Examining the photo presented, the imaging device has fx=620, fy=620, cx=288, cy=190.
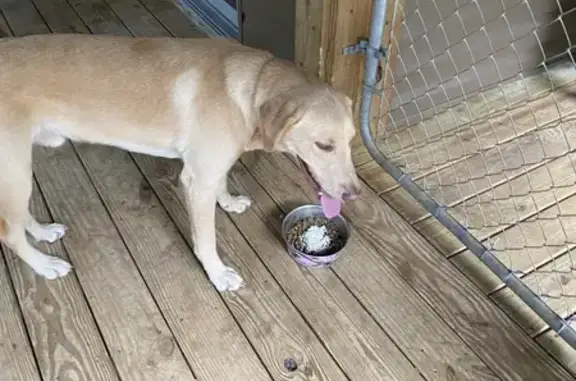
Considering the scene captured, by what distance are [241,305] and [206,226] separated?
1.02 feet

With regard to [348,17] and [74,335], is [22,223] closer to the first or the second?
[74,335]

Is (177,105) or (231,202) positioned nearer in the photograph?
(177,105)

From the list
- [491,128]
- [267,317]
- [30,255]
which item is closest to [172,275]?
[267,317]

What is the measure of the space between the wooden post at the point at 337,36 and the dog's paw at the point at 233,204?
616 mm

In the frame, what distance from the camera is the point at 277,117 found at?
72.9 inches

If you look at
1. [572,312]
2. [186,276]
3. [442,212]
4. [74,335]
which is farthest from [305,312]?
[572,312]

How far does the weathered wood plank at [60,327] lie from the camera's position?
2.00m

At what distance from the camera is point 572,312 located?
2.20m

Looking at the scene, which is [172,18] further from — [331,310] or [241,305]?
[331,310]

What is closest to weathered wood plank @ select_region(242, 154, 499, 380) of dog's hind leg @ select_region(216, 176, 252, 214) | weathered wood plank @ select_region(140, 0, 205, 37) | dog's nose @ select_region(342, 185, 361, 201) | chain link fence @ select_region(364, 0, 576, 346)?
dog's hind leg @ select_region(216, 176, 252, 214)

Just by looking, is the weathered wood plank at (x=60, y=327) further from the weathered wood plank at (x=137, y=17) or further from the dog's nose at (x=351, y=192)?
the weathered wood plank at (x=137, y=17)

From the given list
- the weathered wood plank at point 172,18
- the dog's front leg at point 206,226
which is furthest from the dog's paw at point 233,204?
the weathered wood plank at point 172,18

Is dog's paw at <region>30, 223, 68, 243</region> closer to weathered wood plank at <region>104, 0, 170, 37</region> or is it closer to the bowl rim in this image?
the bowl rim

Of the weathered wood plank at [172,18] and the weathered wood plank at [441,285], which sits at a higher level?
the weathered wood plank at [172,18]
